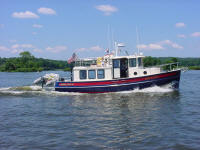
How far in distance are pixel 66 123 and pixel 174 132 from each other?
227 inches

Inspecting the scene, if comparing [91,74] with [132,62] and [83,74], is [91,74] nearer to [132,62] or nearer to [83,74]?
[83,74]

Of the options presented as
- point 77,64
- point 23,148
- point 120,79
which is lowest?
point 23,148

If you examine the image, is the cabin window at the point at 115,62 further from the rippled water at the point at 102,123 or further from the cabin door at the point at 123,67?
the rippled water at the point at 102,123

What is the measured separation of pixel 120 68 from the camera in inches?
902

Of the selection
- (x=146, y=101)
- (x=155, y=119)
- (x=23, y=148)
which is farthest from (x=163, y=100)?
(x=23, y=148)

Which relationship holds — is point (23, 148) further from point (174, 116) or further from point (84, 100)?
point (84, 100)

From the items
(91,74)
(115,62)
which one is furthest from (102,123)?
(115,62)

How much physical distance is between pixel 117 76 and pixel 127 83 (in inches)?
52.3

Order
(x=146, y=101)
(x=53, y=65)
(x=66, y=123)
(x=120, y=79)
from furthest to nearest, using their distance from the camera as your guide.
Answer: (x=53, y=65)
(x=120, y=79)
(x=146, y=101)
(x=66, y=123)

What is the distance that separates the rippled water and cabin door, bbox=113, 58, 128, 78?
9.07 ft

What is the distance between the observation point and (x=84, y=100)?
20.0 m

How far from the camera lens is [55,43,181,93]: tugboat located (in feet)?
72.0

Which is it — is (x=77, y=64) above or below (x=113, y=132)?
above

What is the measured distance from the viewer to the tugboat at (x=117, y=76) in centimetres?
2195
